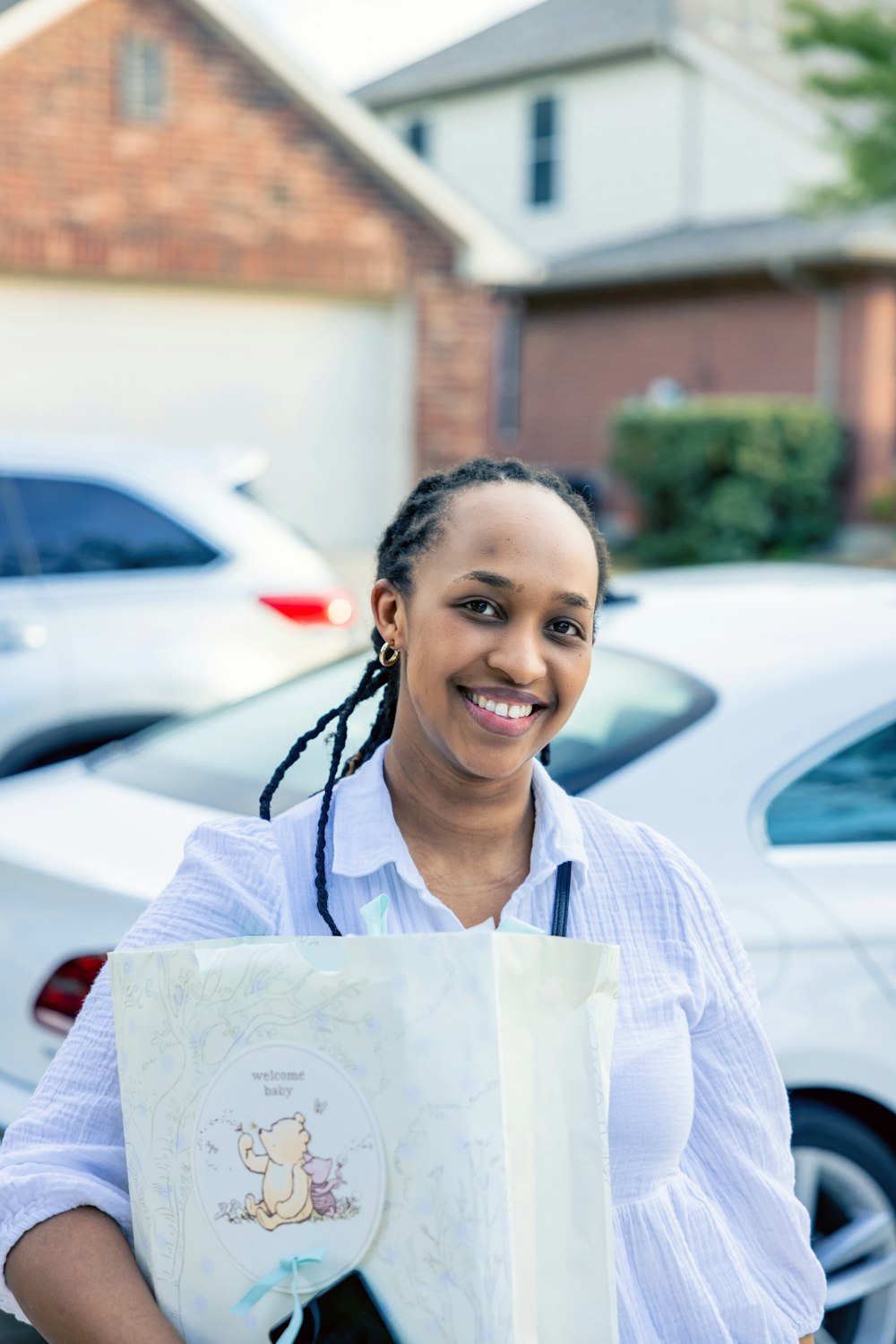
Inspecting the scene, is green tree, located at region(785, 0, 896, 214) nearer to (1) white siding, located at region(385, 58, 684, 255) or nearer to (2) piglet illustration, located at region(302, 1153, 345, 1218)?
(1) white siding, located at region(385, 58, 684, 255)

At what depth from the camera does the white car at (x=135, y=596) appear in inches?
240

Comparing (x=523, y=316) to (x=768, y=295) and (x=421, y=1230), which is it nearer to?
(x=768, y=295)

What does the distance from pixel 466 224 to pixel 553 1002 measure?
13.6 meters

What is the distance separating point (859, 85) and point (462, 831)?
50.0 feet

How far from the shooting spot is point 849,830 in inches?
130

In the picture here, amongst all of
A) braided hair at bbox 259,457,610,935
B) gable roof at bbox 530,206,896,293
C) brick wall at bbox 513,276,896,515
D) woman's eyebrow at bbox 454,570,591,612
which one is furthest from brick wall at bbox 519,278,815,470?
woman's eyebrow at bbox 454,570,591,612

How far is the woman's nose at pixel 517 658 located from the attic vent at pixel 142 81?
41.7 feet

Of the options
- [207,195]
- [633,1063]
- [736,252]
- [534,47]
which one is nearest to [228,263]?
[207,195]

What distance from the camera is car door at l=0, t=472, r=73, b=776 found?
5.98 meters

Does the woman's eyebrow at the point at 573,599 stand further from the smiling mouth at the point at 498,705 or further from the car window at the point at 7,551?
the car window at the point at 7,551

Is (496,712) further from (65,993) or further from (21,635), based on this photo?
(21,635)

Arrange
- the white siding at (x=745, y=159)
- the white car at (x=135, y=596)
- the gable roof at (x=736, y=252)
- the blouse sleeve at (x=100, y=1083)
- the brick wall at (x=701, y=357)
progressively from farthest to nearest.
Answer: the white siding at (x=745, y=159) < the brick wall at (x=701, y=357) < the gable roof at (x=736, y=252) < the white car at (x=135, y=596) < the blouse sleeve at (x=100, y=1083)

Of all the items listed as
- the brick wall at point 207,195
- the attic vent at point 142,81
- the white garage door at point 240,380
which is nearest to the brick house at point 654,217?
the brick wall at point 207,195

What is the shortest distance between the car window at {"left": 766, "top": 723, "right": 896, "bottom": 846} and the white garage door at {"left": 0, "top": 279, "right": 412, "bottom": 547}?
10.7m
